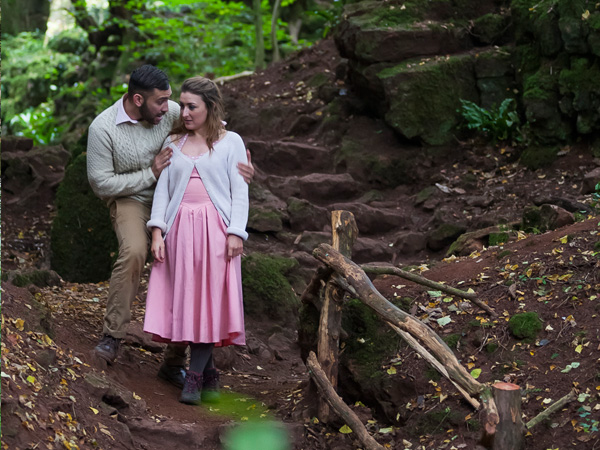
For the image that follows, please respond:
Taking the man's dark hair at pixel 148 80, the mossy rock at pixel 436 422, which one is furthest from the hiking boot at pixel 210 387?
the man's dark hair at pixel 148 80

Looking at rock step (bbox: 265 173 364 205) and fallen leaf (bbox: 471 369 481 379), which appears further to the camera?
rock step (bbox: 265 173 364 205)

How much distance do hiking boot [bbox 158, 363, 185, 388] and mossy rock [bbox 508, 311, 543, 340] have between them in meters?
2.51

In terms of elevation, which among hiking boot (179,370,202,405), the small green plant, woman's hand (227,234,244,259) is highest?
woman's hand (227,234,244,259)

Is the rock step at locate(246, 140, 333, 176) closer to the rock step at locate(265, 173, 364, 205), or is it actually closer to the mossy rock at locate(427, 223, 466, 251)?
the rock step at locate(265, 173, 364, 205)

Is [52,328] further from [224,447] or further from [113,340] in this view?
[224,447]

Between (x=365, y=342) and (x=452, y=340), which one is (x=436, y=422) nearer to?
(x=452, y=340)

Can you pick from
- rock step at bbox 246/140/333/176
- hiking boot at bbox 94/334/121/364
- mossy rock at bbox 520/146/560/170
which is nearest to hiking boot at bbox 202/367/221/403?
hiking boot at bbox 94/334/121/364

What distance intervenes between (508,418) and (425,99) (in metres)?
7.81

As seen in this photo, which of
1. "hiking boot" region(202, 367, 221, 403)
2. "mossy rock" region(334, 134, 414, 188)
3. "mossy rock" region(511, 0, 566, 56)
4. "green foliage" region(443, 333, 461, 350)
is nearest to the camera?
"green foliage" region(443, 333, 461, 350)

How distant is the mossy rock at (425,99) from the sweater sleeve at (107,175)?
6206 mm

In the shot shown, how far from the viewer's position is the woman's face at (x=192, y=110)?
5.31m

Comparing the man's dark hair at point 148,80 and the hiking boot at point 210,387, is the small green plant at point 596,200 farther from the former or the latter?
the man's dark hair at point 148,80

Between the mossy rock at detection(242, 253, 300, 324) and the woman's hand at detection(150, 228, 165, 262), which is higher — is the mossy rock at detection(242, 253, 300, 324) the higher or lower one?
the lower one

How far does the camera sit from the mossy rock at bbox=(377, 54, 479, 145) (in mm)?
10953
